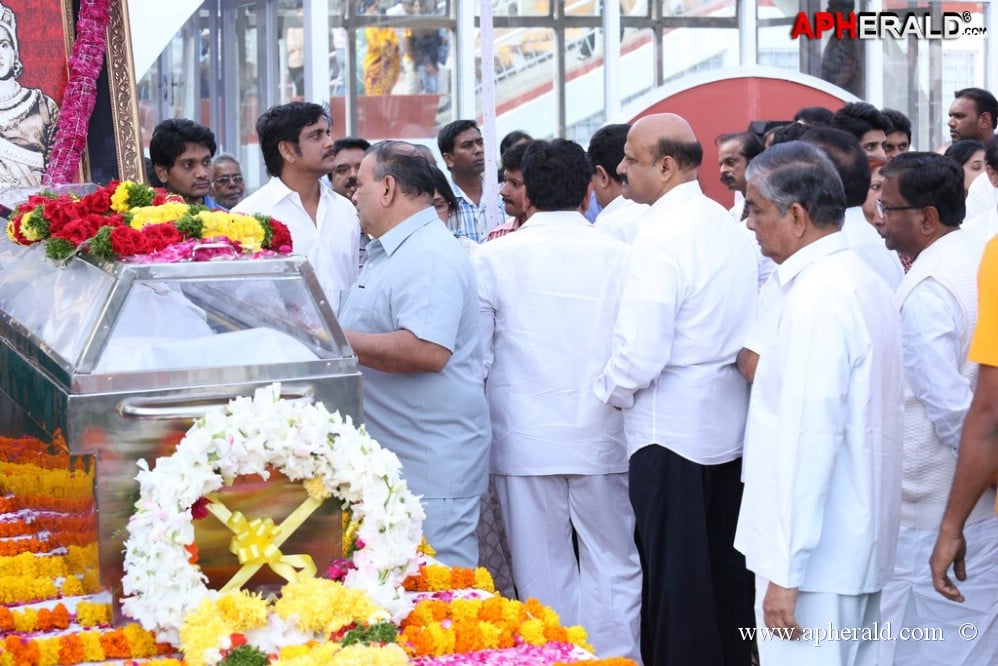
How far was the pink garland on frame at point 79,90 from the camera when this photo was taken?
555 centimetres

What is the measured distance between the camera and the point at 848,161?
4.57 m

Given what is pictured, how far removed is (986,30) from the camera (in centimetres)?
1405

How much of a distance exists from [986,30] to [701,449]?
434 inches

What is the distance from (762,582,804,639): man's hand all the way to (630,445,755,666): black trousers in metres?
1.13

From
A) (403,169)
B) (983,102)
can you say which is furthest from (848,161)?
(983,102)

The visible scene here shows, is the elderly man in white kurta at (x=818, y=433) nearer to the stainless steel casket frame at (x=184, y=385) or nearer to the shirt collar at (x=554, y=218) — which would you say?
the stainless steel casket frame at (x=184, y=385)

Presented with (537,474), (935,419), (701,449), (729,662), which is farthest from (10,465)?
(935,419)

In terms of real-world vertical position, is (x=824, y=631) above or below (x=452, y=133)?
below

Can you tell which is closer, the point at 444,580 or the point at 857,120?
the point at 444,580

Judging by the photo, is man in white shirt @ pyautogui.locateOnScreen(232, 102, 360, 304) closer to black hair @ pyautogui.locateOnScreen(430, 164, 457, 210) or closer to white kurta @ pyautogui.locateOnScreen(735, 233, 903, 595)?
black hair @ pyautogui.locateOnScreen(430, 164, 457, 210)

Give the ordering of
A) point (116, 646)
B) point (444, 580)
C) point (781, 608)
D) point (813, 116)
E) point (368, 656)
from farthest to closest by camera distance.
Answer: point (813, 116) → point (444, 580) → point (781, 608) → point (116, 646) → point (368, 656)

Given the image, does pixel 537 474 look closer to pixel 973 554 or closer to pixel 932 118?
pixel 973 554

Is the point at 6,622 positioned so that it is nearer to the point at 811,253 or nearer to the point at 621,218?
the point at 811,253

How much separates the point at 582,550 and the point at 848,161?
5.72 ft
